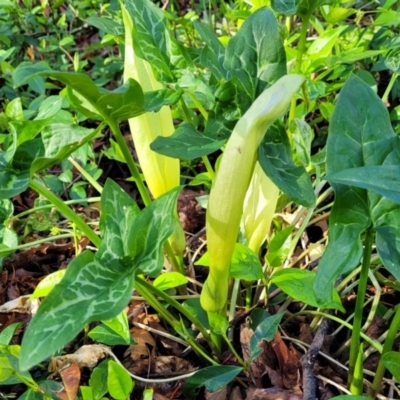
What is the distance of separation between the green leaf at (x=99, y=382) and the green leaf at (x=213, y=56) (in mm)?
484

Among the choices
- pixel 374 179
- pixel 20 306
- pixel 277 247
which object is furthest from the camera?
pixel 20 306

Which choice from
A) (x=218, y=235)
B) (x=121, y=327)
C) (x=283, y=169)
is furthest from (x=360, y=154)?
(x=121, y=327)

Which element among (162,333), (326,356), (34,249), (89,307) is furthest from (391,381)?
(34,249)

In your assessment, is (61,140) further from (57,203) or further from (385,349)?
(385,349)

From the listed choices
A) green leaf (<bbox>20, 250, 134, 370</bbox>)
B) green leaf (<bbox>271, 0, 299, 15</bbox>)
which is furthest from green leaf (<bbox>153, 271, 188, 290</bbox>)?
green leaf (<bbox>271, 0, 299, 15</bbox>)

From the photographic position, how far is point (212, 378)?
728 mm

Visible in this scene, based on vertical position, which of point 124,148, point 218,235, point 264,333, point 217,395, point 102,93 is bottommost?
point 217,395

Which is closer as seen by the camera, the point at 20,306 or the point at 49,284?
the point at 49,284

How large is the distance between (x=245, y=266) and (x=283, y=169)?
0.63ft

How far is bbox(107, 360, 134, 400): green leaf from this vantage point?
701 millimetres

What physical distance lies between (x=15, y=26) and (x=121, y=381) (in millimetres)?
1345

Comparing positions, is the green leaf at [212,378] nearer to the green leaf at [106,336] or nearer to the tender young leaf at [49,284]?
the green leaf at [106,336]

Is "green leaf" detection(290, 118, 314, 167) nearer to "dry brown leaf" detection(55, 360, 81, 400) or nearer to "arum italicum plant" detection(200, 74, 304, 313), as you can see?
"arum italicum plant" detection(200, 74, 304, 313)

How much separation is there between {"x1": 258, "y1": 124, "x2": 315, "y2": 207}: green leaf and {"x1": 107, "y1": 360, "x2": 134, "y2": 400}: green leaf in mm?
345
